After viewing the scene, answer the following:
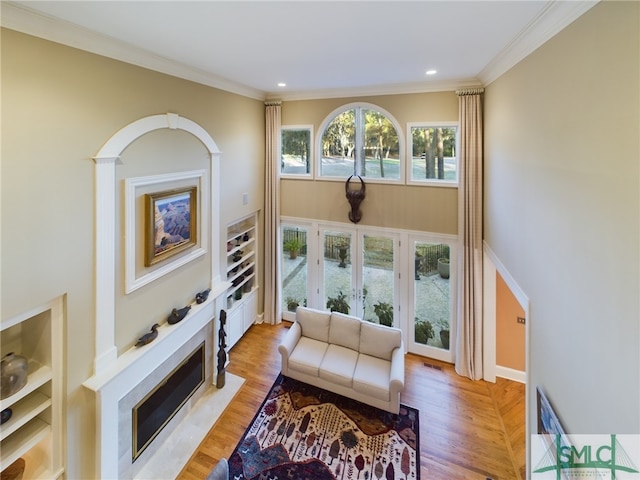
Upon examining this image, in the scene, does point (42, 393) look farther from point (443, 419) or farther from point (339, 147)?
point (339, 147)

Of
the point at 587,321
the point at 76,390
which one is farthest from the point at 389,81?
the point at 76,390

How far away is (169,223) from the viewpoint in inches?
143

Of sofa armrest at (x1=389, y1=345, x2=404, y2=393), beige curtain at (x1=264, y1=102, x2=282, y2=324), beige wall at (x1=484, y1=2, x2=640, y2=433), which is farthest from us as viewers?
beige curtain at (x1=264, y1=102, x2=282, y2=324)

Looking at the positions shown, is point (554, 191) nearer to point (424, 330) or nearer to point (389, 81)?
point (389, 81)

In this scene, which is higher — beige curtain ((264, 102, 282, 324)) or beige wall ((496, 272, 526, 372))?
beige curtain ((264, 102, 282, 324))

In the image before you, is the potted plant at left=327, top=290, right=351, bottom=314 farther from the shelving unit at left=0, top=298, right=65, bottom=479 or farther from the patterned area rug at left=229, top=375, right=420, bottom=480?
the shelving unit at left=0, top=298, right=65, bottom=479

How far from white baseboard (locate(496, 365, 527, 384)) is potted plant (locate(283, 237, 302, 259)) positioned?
3908 millimetres

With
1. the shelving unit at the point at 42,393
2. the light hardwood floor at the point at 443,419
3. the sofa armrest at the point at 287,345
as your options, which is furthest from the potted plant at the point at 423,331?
the shelving unit at the point at 42,393

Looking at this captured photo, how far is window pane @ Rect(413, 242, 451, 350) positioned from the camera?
5.16 m

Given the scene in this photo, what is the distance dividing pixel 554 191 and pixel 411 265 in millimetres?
3125

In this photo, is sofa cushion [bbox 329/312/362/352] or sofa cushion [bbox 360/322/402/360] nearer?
sofa cushion [bbox 360/322/402/360]

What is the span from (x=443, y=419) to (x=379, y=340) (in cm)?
126

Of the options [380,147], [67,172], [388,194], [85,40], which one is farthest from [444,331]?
[85,40]
